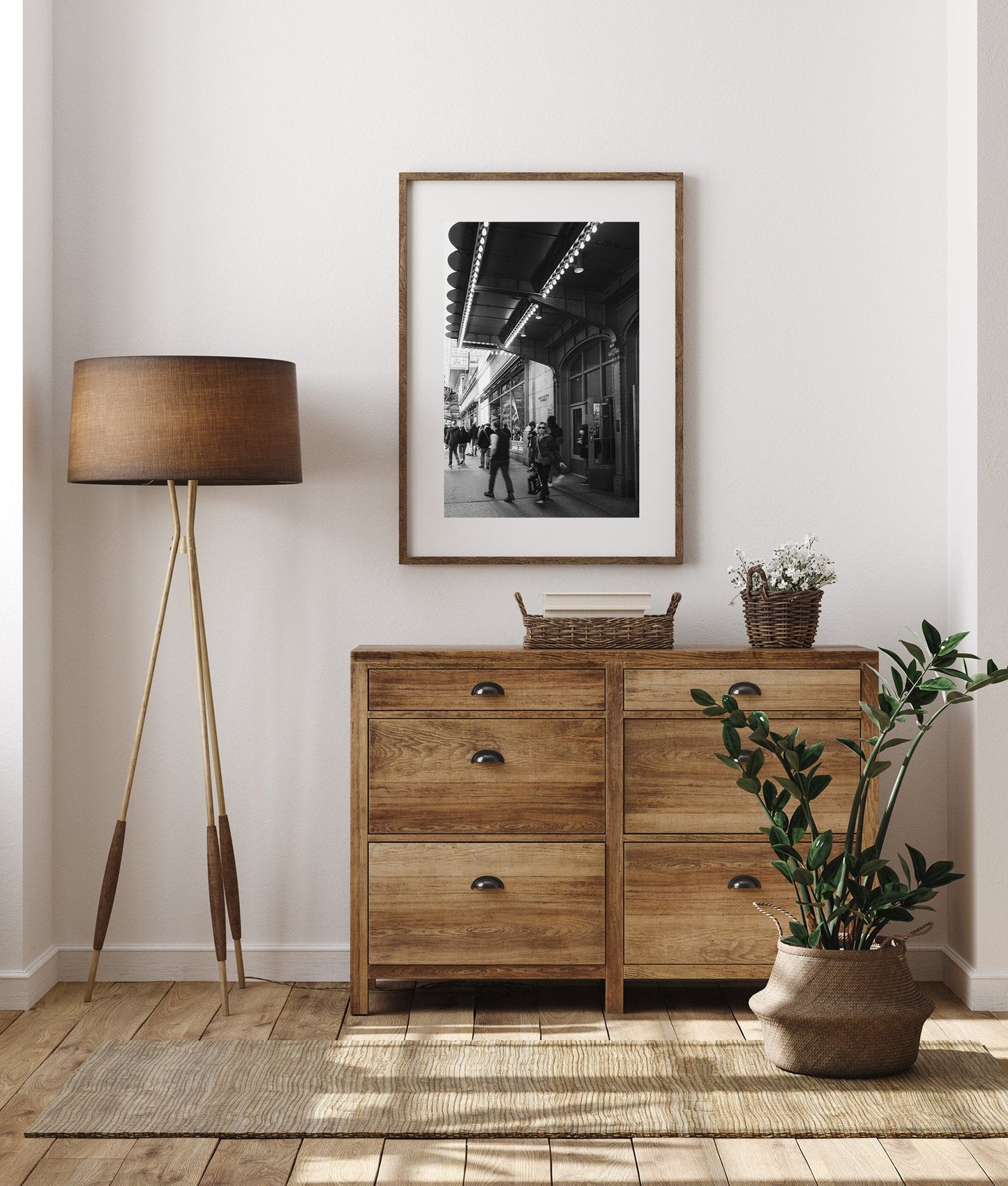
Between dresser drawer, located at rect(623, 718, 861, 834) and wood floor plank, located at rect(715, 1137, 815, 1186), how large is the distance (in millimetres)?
763

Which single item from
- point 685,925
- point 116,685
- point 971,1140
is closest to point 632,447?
point 685,925

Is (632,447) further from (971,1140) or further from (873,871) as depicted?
(971,1140)

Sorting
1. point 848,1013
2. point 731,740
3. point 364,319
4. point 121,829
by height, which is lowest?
point 848,1013

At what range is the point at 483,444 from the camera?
3.10 m

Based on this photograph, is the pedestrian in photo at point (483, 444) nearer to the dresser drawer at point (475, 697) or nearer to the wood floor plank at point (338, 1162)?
the dresser drawer at point (475, 697)

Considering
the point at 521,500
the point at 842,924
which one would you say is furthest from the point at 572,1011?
the point at 521,500

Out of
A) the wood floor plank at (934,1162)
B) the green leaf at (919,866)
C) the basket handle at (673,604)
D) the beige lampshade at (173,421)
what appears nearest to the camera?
the wood floor plank at (934,1162)

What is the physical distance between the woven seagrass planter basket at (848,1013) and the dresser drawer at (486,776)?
594mm

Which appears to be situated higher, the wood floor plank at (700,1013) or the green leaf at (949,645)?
the green leaf at (949,645)

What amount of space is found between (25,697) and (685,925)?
1.73 m

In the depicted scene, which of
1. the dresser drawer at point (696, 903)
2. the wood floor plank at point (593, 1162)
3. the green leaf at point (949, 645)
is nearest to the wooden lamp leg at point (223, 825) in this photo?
the dresser drawer at point (696, 903)

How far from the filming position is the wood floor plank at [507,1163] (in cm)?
201

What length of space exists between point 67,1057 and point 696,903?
146 cm

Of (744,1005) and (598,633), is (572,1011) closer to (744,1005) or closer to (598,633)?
(744,1005)
